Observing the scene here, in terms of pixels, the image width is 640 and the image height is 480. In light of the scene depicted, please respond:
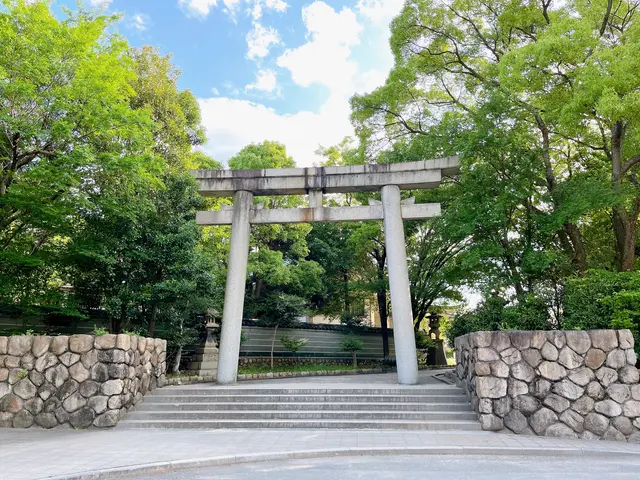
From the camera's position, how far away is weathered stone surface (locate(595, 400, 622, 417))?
23.9 feet

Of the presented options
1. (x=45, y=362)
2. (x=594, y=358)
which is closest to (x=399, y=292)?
(x=594, y=358)

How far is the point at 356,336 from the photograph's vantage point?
2383cm

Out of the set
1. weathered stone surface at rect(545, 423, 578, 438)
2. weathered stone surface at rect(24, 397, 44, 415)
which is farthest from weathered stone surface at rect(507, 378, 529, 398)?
weathered stone surface at rect(24, 397, 44, 415)

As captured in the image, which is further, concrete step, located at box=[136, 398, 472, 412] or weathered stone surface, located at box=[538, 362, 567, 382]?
concrete step, located at box=[136, 398, 472, 412]

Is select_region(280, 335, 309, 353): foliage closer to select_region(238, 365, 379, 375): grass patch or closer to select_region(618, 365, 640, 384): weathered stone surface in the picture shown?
select_region(238, 365, 379, 375): grass patch

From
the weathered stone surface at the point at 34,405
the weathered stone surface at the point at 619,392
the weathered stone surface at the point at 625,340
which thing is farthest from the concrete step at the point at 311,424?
the weathered stone surface at the point at 625,340

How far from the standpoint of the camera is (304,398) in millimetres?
9141

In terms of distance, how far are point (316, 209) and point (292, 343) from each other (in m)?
9.50

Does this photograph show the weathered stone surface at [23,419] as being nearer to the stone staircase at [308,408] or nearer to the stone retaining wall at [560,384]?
the stone staircase at [308,408]

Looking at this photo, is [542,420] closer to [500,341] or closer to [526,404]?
[526,404]

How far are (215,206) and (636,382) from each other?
56.2ft

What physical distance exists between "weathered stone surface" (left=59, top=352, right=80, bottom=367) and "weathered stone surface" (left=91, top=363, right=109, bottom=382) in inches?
16.9

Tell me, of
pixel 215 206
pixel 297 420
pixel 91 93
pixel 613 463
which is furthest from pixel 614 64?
pixel 215 206

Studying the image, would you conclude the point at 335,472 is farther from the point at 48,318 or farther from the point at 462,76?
the point at 462,76
